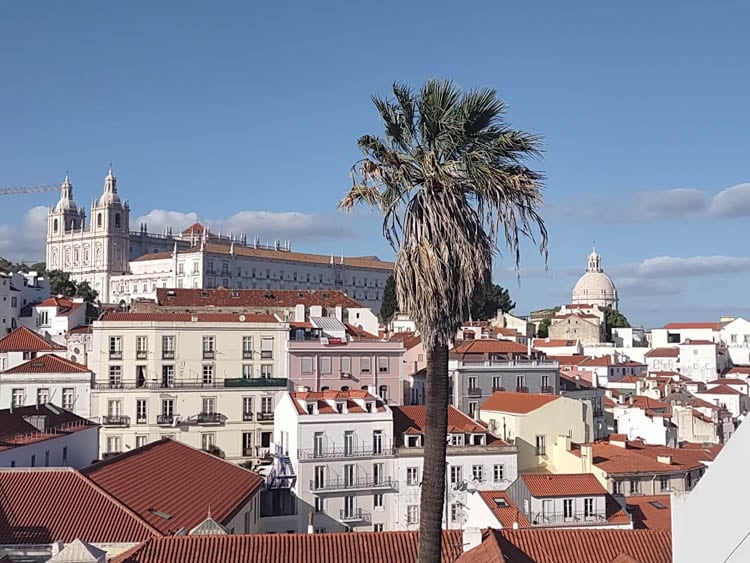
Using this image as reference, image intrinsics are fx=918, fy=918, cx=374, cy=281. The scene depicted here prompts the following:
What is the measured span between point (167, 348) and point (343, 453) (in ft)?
56.1

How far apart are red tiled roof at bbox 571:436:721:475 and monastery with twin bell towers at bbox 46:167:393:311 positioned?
118 meters

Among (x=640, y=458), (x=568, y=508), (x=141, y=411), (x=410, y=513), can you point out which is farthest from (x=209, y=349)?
(x=568, y=508)

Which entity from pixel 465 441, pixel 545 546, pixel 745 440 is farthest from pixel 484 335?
pixel 745 440

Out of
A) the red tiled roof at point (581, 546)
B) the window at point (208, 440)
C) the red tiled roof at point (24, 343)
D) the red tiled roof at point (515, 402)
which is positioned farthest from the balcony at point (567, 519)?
the red tiled roof at point (24, 343)

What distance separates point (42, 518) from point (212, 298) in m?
52.2

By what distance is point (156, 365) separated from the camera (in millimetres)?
56281

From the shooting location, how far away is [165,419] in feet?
181

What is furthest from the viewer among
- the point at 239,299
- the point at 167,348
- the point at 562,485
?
the point at 239,299

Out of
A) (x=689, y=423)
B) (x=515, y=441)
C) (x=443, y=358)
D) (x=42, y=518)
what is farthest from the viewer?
(x=689, y=423)

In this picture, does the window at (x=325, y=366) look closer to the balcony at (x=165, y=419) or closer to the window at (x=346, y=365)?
the window at (x=346, y=365)

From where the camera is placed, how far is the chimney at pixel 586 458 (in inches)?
1826

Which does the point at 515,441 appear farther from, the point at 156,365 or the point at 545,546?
the point at 545,546

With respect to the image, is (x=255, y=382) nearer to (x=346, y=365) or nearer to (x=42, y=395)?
(x=346, y=365)

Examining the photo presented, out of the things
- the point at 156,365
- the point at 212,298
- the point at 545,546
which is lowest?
the point at 545,546
